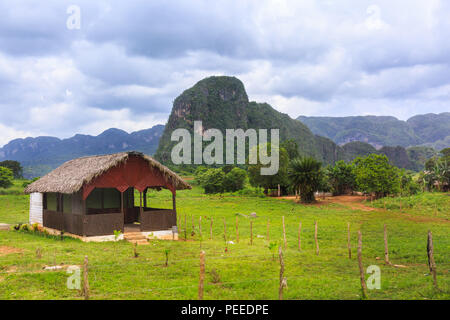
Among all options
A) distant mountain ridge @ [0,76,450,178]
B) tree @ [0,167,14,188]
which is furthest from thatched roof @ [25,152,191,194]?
distant mountain ridge @ [0,76,450,178]

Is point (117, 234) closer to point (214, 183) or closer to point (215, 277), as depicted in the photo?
point (215, 277)

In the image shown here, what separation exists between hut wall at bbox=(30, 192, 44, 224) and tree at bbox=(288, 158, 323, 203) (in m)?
22.8

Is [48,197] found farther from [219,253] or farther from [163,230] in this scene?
[219,253]

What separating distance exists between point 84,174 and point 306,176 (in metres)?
24.5

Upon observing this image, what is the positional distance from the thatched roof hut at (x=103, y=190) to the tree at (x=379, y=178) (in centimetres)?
2398

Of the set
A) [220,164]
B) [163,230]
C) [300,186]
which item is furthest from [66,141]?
[163,230]

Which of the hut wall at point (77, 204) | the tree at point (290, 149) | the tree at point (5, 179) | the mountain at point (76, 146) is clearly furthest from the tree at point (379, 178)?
the mountain at point (76, 146)

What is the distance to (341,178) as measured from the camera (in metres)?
44.2

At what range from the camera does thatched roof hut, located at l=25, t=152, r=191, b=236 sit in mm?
16125

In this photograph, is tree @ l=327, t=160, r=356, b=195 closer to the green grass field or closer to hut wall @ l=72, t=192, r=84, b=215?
the green grass field

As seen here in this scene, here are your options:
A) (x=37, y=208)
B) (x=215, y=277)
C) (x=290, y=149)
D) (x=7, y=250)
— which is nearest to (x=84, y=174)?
(x=7, y=250)

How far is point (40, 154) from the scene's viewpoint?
527ft

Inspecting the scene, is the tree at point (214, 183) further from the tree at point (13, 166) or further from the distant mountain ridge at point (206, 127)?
the distant mountain ridge at point (206, 127)
